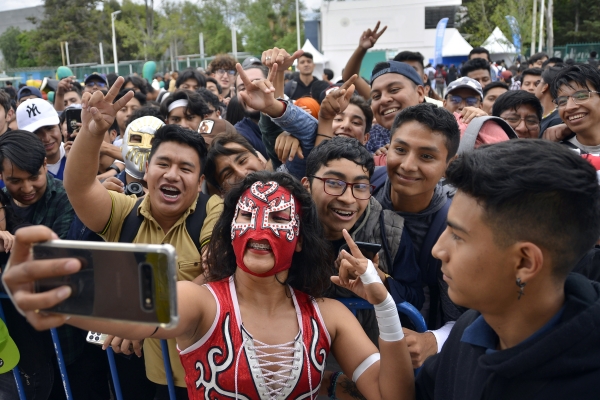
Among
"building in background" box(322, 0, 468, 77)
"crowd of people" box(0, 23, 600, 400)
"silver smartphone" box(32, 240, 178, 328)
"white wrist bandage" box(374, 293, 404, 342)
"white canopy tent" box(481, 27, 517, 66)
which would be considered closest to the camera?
"silver smartphone" box(32, 240, 178, 328)

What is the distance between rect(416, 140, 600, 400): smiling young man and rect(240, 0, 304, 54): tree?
181 feet

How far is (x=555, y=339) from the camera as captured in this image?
1.50 meters

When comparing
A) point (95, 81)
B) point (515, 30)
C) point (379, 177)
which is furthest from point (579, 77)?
point (515, 30)

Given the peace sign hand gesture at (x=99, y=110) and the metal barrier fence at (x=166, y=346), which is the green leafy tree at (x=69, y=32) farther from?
the peace sign hand gesture at (x=99, y=110)

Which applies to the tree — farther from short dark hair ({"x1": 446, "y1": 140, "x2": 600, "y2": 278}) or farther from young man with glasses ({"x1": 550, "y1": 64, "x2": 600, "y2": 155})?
short dark hair ({"x1": 446, "y1": 140, "x2": 600, "y2": 278})

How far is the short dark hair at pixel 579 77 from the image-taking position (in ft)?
13.2

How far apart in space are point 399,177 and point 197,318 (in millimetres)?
1390

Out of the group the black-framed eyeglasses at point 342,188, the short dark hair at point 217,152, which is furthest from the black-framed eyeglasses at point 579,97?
the short dark hair at point 217,152

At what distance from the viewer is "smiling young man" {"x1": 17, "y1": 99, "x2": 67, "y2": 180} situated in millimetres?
4891

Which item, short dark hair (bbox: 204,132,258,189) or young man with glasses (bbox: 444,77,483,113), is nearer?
short dark hair (bbox: 204,132,258,189)

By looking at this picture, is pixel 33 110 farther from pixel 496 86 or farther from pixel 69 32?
pixel 69 32

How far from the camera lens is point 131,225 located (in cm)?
294

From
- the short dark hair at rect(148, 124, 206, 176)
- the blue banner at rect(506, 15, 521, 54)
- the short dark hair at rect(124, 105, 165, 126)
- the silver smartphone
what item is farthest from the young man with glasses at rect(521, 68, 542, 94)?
the blue banner at rect(506, 15, 521, 54)

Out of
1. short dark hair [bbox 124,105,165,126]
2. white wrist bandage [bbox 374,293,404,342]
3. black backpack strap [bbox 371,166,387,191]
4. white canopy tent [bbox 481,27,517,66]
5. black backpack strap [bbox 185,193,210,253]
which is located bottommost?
white wrist bandage [bbox 374,293,404,342]
